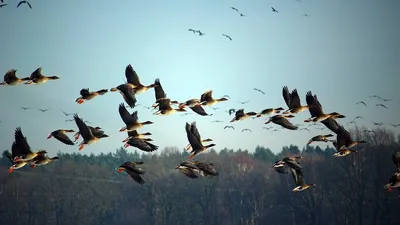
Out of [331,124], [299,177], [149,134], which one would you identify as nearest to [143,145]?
[149,134]

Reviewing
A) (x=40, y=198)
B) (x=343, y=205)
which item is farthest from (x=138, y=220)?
(x=343, y=205)

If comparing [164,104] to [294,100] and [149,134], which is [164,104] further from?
[294,100]

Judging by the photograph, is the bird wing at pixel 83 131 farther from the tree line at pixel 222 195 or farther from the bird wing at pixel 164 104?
the tree line at pixel 222 195

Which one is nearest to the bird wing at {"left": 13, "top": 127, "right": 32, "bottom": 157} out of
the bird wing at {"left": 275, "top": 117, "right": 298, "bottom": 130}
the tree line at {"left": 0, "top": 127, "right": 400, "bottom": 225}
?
the bird wing at {"left": 275, "top": 117, "right": 298, "bottom": 130}

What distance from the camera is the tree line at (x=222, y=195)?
74312 mm

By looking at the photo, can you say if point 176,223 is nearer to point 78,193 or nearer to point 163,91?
point 78,193

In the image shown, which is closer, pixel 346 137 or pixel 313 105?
pixel 346 137

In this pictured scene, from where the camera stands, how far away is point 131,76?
67.2 ft

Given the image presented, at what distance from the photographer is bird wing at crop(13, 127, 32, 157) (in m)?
18.4

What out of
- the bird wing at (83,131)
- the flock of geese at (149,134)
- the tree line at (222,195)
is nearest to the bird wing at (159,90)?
the flock of geese at (149,134)

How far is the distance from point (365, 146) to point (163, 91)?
5978cm

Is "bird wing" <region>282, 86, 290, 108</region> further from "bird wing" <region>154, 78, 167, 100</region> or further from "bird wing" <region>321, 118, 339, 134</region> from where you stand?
"bird wing" <region>154, 78, 167, 100</region>

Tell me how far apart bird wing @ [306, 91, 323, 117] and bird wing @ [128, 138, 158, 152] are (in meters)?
6.28

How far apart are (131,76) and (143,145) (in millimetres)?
3113
